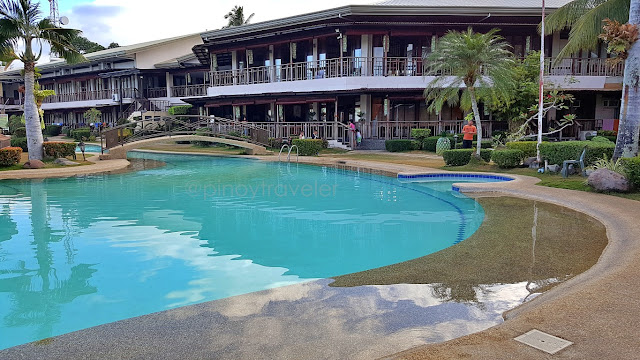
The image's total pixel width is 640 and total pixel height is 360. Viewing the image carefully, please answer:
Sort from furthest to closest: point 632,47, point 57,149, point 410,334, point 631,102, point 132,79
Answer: point 132,79, point 57,149, point 631,102, point 632,47, point 410,334

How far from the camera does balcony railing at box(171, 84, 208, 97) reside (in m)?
39.9

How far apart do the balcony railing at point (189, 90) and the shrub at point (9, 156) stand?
836 inches

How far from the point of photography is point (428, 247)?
844cm

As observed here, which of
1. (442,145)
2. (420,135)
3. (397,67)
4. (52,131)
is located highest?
(397,67)

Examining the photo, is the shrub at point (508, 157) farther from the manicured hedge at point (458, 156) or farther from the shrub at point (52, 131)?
the shrub at point (52, 131)

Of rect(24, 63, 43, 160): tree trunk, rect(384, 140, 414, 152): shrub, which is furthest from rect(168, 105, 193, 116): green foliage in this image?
rect(384, 140, 414, 152): shrub

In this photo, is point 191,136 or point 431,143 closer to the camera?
point 431,143

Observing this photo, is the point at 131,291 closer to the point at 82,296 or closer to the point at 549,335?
the point at 82,296

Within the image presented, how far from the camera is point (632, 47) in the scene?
497 inches

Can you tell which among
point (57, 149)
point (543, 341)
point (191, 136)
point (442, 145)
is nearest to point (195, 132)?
point (191, 136)

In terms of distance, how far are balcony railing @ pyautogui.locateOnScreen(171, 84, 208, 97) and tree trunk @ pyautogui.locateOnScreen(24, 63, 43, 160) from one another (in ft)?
66.3

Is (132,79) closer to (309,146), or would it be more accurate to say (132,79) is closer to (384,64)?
(309,146)

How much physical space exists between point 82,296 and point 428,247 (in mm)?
5486

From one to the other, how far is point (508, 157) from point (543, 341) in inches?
533
